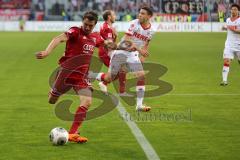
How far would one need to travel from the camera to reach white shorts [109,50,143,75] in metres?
13.7

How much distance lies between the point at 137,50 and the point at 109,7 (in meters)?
47.5

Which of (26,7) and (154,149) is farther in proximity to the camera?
(26,7)

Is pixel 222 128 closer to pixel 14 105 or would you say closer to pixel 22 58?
pixel 14 105

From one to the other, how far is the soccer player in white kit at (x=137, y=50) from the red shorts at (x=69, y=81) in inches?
89.8

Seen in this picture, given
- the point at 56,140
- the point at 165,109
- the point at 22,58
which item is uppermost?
the point at 56,140

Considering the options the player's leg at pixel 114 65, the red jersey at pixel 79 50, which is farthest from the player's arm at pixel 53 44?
the player's leg at pixel 114 65

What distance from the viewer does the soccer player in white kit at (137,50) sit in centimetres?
1265

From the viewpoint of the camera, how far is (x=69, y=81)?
9.85 m

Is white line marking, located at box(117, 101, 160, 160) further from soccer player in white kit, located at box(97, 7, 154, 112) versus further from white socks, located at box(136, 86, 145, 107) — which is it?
soccer player in white kit, located at box(97, 7, 154, 112)

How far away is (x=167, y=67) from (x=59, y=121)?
1245 centimetres

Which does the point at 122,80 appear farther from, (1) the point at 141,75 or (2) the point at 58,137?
(2) the point at 58,137

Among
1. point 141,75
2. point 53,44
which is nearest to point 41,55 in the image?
point 53,44

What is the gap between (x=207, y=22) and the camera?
5447cm

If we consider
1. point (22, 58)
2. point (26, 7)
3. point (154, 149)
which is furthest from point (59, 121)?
point (26, 7)
